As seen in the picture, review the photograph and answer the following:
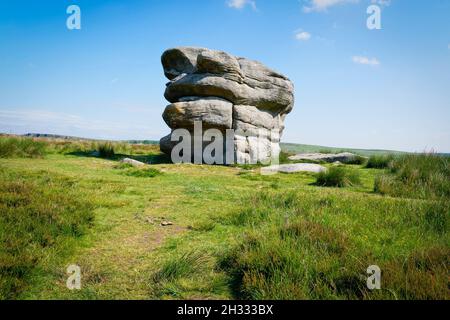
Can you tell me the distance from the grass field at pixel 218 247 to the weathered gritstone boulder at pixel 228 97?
12018 millimetres

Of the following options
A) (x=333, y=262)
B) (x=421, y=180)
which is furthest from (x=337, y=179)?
(x=333, y=262)

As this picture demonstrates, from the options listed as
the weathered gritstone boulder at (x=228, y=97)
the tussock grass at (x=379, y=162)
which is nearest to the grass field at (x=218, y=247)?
the weathered gritstone boulder at (x=228, y=97)

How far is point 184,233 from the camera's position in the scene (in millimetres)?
5660

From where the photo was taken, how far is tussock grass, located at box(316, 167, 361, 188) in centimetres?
1214

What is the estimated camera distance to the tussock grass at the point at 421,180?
934 cm

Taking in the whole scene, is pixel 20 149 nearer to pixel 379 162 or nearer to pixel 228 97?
pixel 228 97

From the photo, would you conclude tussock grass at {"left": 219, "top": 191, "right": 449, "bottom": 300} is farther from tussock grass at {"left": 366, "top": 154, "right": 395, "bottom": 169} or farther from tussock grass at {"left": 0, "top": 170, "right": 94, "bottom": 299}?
tussock grass at {"left": 366, "top": 154, "right": 395, "bottom": 169}

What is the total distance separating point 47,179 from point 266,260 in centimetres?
851

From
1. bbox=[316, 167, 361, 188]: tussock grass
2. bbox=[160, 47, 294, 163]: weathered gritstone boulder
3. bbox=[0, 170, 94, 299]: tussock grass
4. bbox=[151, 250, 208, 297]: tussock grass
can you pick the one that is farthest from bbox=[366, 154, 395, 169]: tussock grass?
bbox=[151, 250, 208, 297]: tussock grass

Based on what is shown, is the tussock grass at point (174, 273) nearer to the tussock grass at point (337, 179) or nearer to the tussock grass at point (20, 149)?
the tussock grass at point (337, 179)

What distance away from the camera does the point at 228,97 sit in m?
21.0

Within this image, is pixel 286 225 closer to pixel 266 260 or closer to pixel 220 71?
pixel 266 260

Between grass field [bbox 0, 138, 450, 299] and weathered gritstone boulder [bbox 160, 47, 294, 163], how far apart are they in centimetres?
1202
